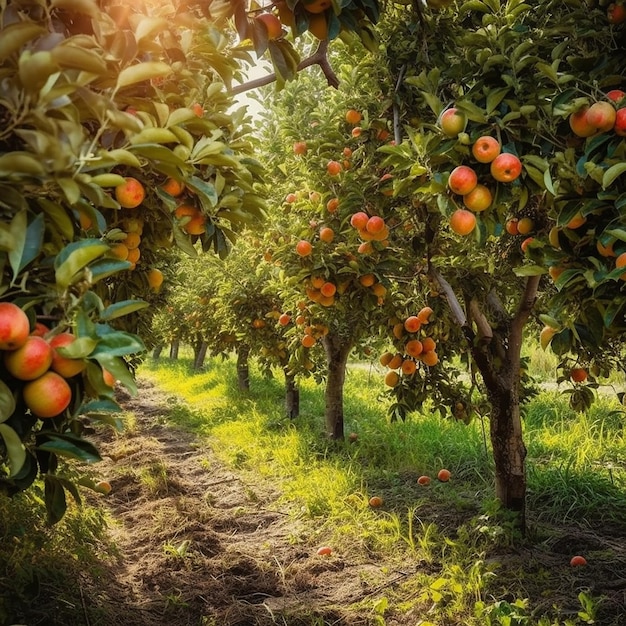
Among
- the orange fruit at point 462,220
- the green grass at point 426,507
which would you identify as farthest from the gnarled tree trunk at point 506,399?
the orange fruit at point 462,220

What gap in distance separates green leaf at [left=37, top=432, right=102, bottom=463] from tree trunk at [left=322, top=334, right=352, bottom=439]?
610 centimetres

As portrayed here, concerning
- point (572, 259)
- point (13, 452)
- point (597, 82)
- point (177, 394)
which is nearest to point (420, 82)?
point (597, 82)

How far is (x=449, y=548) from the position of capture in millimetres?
4246

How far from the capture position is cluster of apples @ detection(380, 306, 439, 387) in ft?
14.5

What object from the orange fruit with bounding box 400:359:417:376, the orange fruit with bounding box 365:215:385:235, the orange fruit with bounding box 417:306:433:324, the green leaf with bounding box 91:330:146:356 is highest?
the orange fruit with bounding box 365:215:385:235

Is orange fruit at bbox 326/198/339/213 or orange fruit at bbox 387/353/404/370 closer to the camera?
orange fruit at bbox 326/198/339/213

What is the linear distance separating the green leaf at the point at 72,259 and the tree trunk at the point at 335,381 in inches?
242

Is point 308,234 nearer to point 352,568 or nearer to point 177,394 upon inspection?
point 352,568

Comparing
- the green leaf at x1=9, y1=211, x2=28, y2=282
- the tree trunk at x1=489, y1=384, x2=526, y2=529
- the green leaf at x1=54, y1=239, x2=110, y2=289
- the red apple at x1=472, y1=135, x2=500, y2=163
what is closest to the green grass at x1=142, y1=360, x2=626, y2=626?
the tree trunk at x1=489, y1=384, x2=526, y2=529

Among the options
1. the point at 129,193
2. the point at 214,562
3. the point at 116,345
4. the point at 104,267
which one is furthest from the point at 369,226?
the point at 214,562

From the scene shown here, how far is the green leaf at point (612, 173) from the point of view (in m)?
1.68

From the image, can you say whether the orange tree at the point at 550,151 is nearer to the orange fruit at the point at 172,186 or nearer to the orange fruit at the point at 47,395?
the orange fruit at the point at 172,186

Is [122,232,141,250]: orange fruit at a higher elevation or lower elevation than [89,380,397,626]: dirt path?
higher

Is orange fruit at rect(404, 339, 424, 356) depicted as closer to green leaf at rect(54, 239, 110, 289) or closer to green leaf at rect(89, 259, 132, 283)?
green leaf at rect(89, 259, 132, 283)
